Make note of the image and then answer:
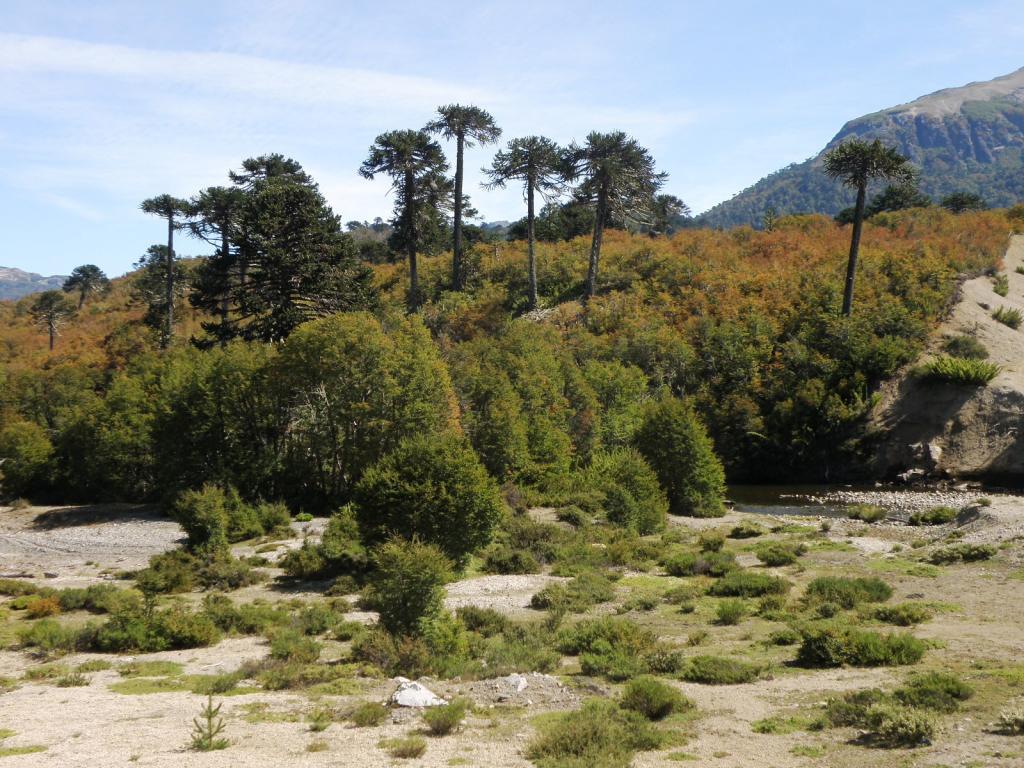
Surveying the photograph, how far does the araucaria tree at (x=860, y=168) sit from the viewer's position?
159ft

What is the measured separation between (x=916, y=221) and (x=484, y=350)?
137 feet

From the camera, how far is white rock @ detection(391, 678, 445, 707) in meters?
13.6

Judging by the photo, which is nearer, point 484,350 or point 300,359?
point 300,359

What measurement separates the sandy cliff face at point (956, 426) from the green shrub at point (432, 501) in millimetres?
30440

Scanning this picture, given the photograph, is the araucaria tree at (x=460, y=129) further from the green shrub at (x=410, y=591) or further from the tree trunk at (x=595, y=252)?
the green shrub at (x=410, y=591)

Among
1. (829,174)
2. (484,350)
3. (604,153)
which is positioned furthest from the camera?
(604,153)

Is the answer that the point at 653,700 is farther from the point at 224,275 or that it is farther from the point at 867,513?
the point at 224,275

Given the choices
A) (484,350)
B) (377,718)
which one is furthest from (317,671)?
(484,350)

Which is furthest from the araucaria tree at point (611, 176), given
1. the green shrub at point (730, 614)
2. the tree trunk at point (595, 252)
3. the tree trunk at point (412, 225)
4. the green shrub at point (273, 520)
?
the green shrub at point (730, 614)

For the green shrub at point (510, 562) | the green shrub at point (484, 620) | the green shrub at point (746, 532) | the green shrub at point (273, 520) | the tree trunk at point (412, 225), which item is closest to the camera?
the green shrub at point (484, 620)

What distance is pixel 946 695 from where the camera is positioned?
40.9 feet

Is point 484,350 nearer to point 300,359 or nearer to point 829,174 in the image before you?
point 300,359

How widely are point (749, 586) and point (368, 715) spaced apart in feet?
45.3

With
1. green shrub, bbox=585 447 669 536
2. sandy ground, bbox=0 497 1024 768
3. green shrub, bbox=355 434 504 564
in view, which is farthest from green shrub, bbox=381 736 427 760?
green shrub, bbox=585 447 669 536
